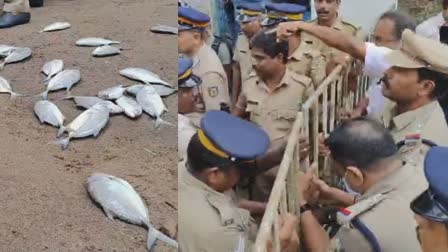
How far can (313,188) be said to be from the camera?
2852 millimetres

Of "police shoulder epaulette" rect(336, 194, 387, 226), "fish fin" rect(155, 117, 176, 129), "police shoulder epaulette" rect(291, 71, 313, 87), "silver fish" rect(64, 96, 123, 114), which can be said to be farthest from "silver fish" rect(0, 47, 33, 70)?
"police shoulder epaulette" rect(336, 194, 387, 226)

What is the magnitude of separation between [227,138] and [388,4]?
214 centimetres

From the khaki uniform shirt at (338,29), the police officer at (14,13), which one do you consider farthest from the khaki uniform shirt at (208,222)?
the police officer at (14,13)

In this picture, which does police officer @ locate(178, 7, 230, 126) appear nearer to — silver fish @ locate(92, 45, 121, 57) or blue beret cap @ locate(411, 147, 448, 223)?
blue beret cap @ locate(411, 147, 448, 223)

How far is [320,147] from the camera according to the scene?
348cm

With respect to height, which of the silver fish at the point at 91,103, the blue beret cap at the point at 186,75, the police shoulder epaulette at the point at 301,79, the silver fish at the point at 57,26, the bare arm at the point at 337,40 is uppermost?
the bare arm at the point at 337,40

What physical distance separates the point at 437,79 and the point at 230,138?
0.92 m

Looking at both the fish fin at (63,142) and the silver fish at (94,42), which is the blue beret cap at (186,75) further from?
the silver fish at (94,42)

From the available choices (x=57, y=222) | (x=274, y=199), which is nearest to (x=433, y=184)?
(x=274, y=199)

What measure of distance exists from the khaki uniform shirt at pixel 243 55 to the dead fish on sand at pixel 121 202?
82cm

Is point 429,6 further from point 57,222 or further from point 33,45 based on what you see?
point 33,45

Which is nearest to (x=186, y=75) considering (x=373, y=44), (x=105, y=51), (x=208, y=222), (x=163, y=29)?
(x=373, y=44)

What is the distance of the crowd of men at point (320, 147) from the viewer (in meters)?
2.16

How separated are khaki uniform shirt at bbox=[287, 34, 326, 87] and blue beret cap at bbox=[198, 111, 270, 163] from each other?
1.42 meters
